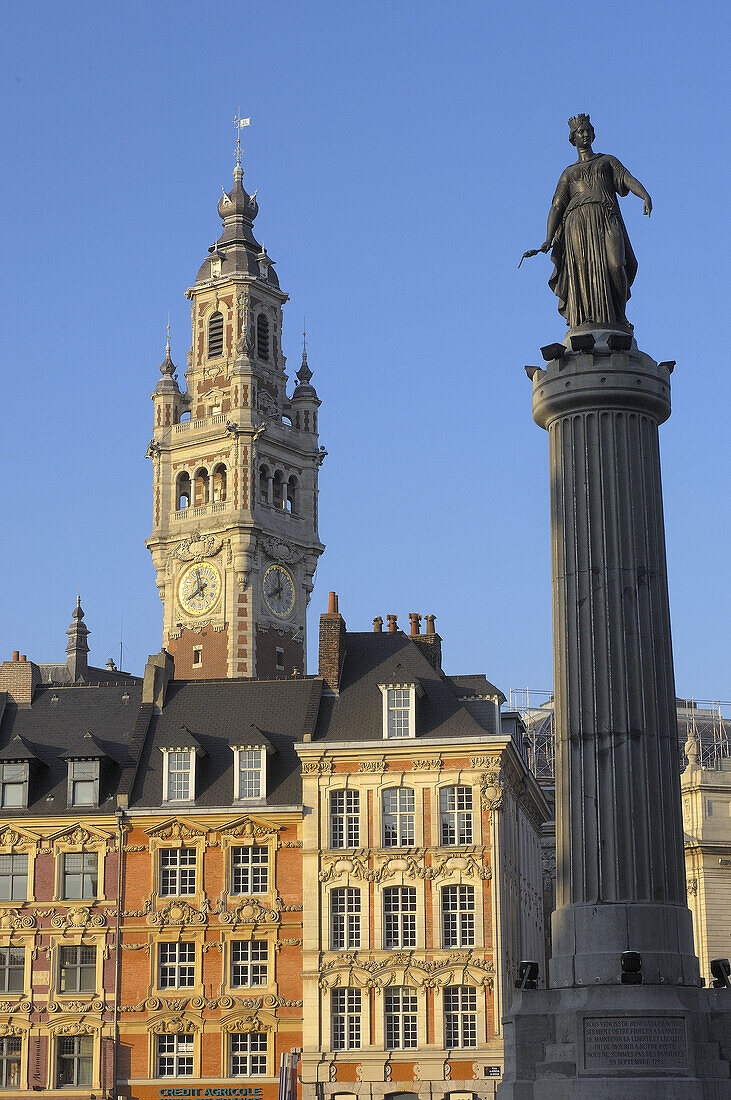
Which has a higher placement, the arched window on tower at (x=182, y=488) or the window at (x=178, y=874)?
the arched window on tower at (x=182, y=488)

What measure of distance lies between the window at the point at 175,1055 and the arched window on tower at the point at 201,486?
51.9m

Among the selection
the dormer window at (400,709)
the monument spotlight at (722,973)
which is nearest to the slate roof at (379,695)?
the dormer window at (400,709)

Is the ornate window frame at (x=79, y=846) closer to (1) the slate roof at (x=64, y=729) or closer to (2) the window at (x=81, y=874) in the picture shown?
(2) the window at (x=81, y=874)

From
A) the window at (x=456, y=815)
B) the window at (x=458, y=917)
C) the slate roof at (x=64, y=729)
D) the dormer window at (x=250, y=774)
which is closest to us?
the window at (x=458, y=917)

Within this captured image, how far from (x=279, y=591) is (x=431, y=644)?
40.7 metres

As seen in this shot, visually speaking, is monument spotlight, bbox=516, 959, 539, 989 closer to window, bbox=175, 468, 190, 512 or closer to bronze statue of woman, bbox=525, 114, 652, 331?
bronze statue of woman, bbox=525, 114, 652, 331

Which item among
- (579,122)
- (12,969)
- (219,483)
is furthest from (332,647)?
(219,483)

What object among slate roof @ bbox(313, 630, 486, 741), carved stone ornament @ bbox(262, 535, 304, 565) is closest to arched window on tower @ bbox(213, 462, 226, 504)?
carved stone ornament @ bbox(262, 535, 304, 565)

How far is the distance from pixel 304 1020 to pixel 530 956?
1167 centimetres

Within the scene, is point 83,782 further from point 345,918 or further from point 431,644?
point 431,644

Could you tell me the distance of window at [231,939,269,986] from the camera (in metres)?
53.7

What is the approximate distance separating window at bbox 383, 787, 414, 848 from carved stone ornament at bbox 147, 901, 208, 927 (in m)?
6.43

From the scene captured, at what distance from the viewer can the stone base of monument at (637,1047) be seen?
821 inches

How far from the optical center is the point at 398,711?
5547 centimetres
